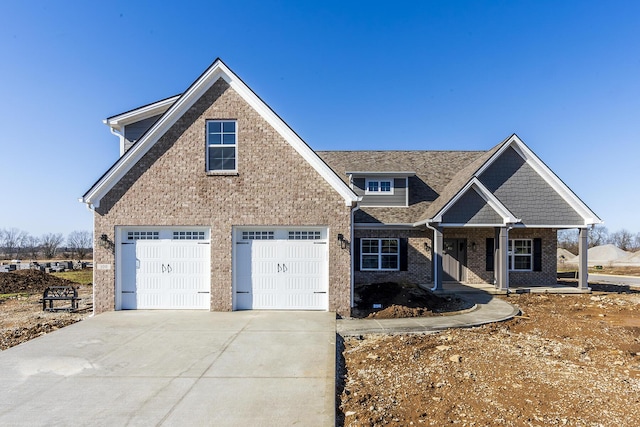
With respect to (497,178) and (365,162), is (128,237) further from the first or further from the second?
(497,178)

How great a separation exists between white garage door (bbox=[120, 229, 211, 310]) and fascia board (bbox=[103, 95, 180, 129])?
14.3ft

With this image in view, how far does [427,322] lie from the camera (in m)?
9.55

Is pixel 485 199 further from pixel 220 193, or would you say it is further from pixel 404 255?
pixel 220 193

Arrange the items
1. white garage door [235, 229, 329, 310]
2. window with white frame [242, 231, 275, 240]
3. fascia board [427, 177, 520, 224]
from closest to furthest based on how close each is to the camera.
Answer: white garage door [235, 229, 329, 310] → window with white frame [242, 231, 275, 240] → fascia board [427, 177, 520, 224]

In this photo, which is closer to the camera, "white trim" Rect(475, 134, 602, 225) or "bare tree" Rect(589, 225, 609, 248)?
"white trim" Rect(475, 134, 602, 225)

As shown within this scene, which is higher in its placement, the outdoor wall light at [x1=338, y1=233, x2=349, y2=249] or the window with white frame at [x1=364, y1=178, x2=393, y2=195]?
the window with white frame at [x1=364, y1=178, x2=393, y2=195]

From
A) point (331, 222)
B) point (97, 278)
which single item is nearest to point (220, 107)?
point (331, 222)

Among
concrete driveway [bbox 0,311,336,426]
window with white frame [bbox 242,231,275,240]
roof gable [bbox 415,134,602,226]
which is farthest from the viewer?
A: roof gable [bbox 415,134,602,226]

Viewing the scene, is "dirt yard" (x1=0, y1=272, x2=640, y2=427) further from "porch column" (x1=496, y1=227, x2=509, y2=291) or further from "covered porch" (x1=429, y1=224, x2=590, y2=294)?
"covered porch" (x1=429, y1=224, x2=590, y2=294)

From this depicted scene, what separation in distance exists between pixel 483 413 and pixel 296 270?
6591 millimetres

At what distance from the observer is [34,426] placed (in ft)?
14.7

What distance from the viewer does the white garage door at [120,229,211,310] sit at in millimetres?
10648

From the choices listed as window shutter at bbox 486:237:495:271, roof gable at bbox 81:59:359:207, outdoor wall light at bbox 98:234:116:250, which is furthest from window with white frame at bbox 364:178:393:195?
outdoor wall light at bbox 98:234:116:250

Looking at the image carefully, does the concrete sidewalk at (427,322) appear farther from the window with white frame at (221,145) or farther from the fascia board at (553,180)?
the fascia board at (553,180)
